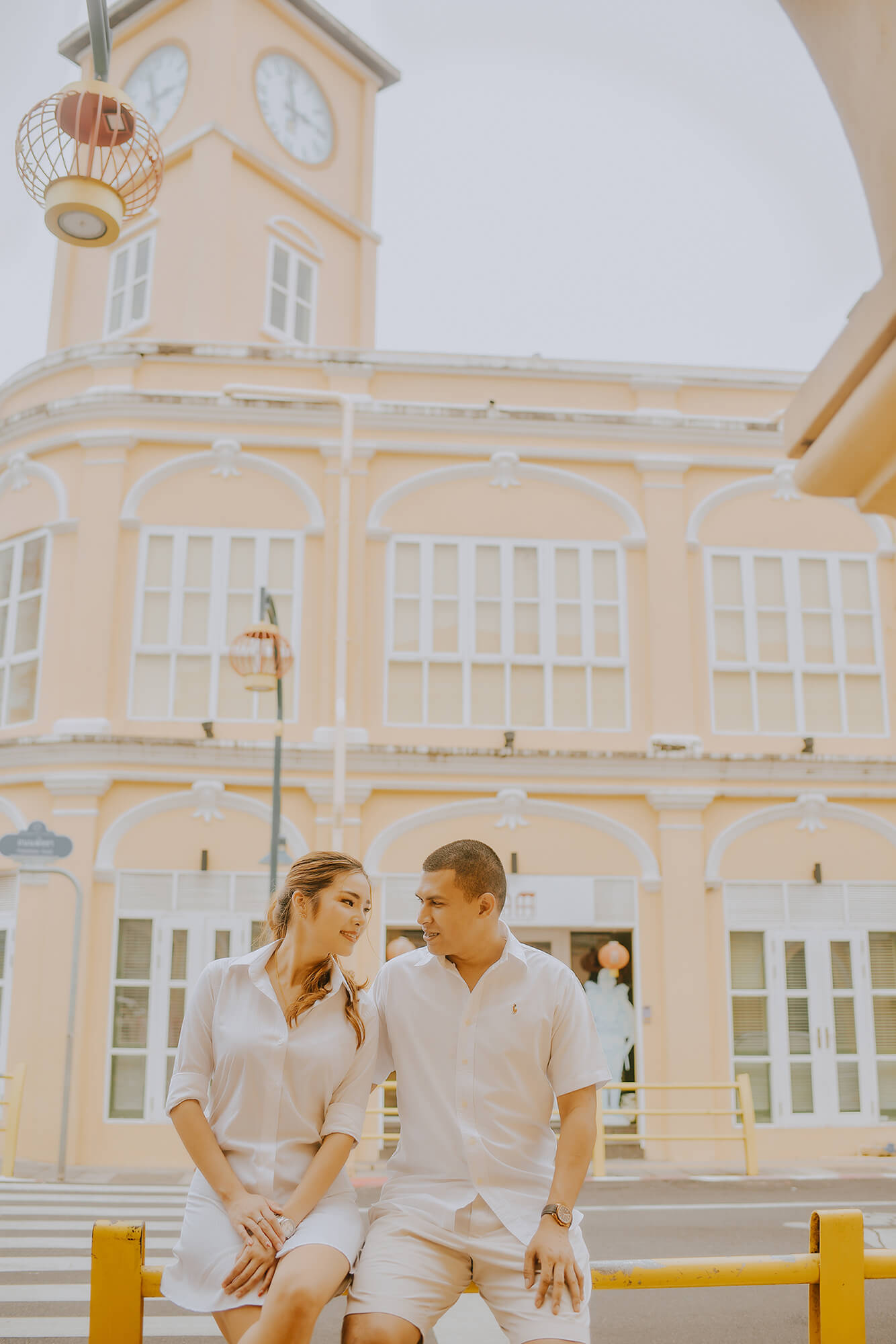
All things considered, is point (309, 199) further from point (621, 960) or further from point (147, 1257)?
point (147, 1257)

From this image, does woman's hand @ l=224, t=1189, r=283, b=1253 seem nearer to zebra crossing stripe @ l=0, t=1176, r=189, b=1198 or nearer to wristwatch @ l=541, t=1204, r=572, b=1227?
wristwatch @ l=541, t=1204, r=572, b=1227

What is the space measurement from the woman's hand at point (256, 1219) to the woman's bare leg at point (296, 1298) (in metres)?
0.06

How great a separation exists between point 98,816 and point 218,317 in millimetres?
7700

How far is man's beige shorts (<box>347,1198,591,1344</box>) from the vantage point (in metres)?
3.02

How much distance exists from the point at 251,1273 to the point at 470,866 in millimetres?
1178

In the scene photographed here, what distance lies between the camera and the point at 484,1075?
134 inches

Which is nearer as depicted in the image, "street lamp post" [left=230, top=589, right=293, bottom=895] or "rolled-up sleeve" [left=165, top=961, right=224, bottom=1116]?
"rolled-up sleeve" [left=165, top=961, right=224, bottom=1116]

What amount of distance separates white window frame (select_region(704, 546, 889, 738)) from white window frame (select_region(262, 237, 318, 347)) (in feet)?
24.3

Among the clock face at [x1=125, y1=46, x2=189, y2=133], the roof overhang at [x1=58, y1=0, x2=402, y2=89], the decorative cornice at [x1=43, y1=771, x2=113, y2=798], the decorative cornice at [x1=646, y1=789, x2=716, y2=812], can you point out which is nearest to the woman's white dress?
the decorative cornice at [x1=43, y1=771, x2=113, y2=798]

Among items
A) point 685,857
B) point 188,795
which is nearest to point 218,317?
point 188,795

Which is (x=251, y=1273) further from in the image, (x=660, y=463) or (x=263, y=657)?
(x=660, y=463)

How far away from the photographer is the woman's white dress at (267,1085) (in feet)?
10.5

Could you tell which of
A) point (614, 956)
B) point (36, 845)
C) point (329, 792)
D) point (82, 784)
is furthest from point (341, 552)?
point (614, 956)

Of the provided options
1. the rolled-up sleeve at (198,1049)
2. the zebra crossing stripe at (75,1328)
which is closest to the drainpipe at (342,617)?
the zebra crossing stripe at (75,1328)
